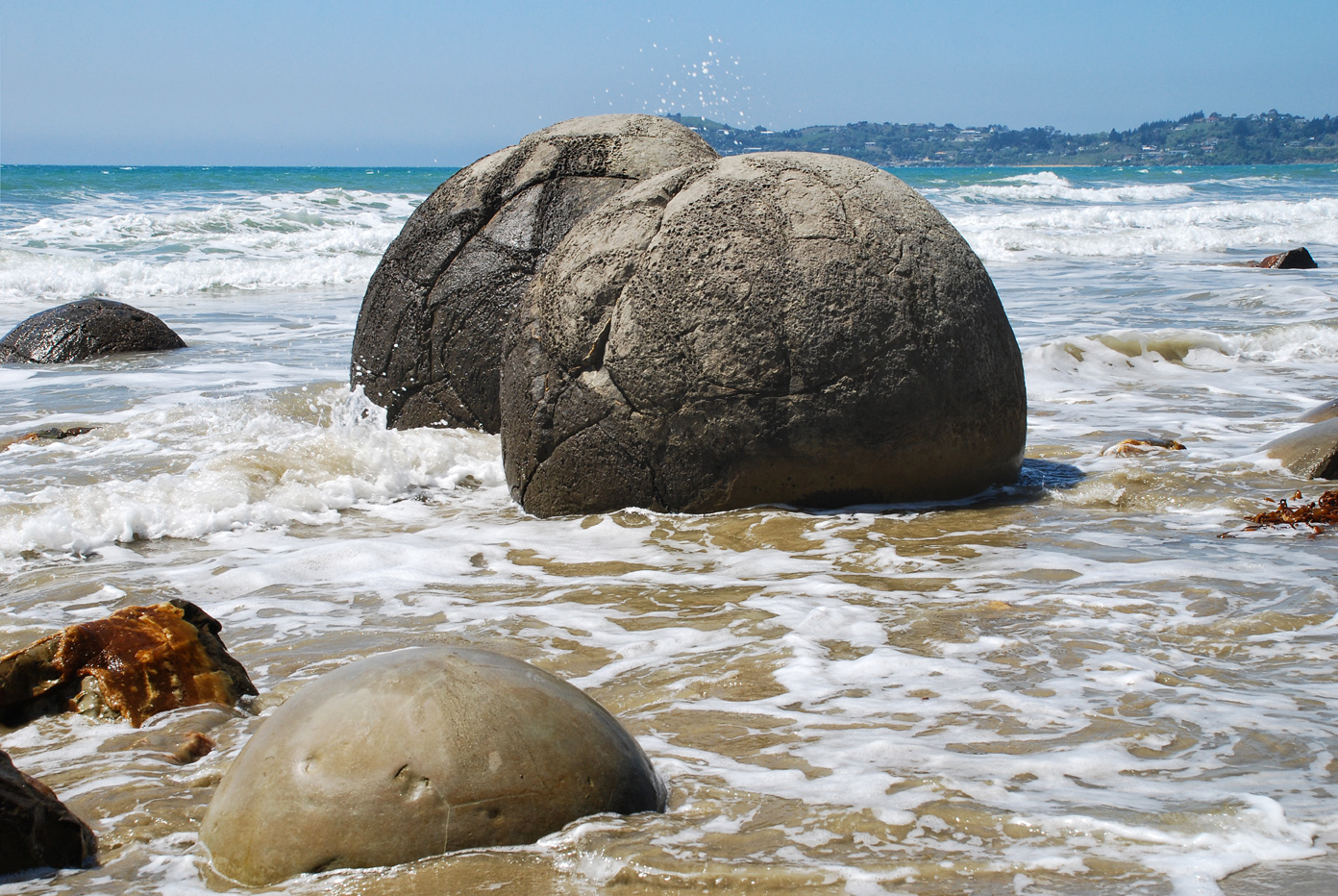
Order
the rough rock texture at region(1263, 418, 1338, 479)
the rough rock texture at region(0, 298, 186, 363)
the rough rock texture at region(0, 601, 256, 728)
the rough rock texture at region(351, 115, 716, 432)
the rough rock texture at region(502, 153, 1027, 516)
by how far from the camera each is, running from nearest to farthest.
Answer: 1. the rough rock texture at region(0, 601, 256, 728)
2. the rough rock texture at region(502, 153, 1027, 516)
3. the rough rock texture at region(1263, 418, 1338, 479)
4. the rough rock texture at region(351, 115, 716, 432)
5. the rough rock texture at region(0, 298, 186, 363)

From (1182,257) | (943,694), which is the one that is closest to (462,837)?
(943,694)

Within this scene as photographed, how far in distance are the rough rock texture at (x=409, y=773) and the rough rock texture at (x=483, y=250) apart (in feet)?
12.8

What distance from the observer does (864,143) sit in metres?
56.1

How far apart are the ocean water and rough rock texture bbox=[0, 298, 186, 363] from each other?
1.38 metres

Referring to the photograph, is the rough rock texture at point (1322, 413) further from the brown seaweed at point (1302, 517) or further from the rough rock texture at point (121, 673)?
the rough rock texture at point (121, 673)

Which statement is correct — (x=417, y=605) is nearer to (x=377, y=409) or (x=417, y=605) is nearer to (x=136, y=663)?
(x=136, y=663)

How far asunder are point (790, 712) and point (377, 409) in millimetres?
4218

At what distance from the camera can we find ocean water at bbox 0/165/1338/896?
2.04 m

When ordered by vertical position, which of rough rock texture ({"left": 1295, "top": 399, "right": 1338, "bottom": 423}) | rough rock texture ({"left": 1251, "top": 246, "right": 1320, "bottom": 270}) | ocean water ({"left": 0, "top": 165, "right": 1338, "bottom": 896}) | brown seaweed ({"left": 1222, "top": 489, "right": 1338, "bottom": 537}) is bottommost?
ocean water ({"left": 0, "top": 165, "right": 1338, "bottom": 896})

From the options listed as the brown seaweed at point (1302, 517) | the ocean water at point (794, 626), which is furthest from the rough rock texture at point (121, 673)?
the brown seaweed at point (1302, 517)

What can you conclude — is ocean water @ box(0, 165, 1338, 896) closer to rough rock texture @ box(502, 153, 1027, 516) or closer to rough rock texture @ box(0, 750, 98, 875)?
rough rock texture @ box(0, 750, 98, 875)

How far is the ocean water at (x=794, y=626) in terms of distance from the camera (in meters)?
2.04

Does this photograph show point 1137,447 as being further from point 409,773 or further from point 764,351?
point 409,773

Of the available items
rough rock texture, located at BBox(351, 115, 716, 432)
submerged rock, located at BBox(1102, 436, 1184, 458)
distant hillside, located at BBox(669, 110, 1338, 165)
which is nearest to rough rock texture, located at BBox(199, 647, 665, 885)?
rough rock texture, located at BBox(351, 115, 716, 432)
